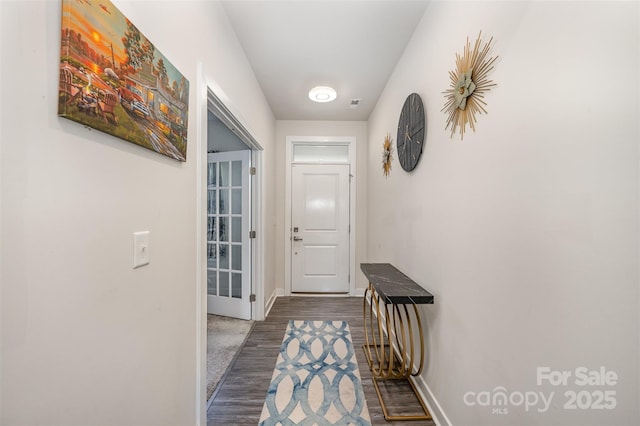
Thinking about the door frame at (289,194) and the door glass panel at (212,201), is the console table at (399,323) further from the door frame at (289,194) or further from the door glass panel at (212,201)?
the door glass panel at (212,201)

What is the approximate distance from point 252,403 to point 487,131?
2.00m

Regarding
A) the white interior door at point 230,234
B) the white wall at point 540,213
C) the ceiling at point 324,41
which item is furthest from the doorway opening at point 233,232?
the white wall at point 540,213

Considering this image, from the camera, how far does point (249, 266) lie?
263 centimetres

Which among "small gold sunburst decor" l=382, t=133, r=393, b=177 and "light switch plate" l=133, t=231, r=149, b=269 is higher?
"small gold sunburst decor" l=382, t=133, r=393, b=177

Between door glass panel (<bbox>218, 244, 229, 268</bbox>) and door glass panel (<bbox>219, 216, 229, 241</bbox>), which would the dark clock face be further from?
door glass panel (<bbox>218, 244, 229, 268</bbox>)

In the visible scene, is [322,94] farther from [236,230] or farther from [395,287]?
[395,287]

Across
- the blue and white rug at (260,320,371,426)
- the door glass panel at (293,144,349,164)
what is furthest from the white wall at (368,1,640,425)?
the door glass panel at (293,144,349,164)

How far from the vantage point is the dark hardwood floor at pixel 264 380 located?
1.46m

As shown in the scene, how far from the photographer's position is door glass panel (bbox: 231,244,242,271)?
2.69 metres

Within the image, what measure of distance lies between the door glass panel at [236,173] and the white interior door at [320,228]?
90 cm

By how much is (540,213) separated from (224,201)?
2.69m

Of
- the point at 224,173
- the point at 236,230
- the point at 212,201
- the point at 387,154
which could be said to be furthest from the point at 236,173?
the point at 387,154

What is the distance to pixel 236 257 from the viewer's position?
2.71 metres

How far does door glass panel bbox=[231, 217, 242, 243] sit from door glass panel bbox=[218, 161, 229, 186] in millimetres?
426
